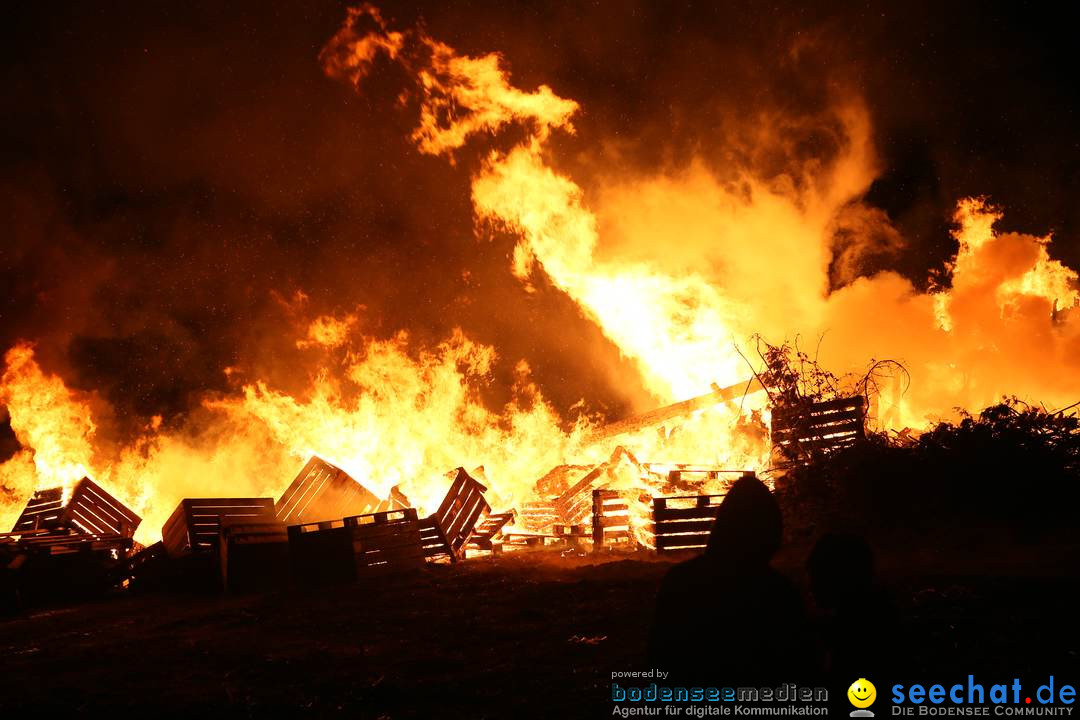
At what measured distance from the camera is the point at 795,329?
2122cm

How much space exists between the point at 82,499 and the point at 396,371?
8886 mm

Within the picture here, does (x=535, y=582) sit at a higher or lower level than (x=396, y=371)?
lower

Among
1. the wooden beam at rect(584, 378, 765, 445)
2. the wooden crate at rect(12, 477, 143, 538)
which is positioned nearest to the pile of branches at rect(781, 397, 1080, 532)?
the wooden beam at rect(584, 378, 765, 445)

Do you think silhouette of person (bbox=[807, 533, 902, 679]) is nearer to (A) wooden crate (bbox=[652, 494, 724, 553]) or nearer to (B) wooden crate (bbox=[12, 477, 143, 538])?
(A) wooden crate (bbox=[652, 494, 724, 553])

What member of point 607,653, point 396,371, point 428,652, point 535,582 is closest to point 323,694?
point 428,652

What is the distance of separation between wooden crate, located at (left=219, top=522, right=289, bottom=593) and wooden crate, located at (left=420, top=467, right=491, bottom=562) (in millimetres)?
2732

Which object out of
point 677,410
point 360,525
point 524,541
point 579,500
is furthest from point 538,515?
point 360,525

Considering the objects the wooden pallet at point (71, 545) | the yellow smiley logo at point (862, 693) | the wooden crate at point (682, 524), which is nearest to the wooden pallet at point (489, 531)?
the wooden crate at point (682, 524)

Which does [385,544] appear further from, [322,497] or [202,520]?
[202,520]

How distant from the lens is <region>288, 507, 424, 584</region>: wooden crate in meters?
10.8

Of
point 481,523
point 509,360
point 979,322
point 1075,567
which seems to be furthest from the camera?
point 509,360

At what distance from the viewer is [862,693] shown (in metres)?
2.71

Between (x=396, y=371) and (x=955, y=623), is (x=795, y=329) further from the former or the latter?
(x=955, y=623)

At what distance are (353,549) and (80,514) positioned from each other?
8.60 meters
